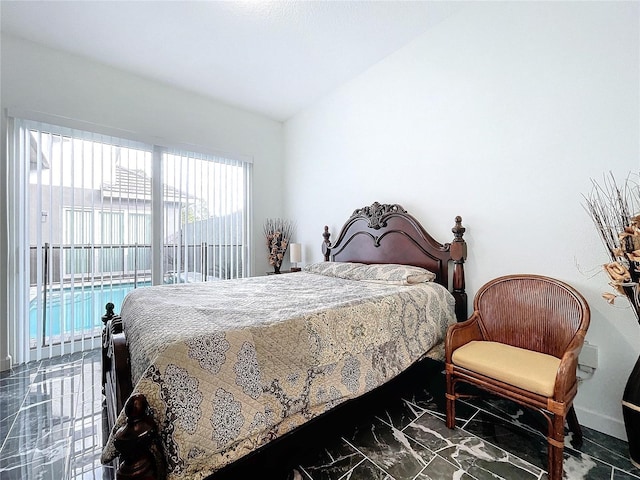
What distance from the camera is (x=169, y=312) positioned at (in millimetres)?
1391

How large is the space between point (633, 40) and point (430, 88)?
4.18ft

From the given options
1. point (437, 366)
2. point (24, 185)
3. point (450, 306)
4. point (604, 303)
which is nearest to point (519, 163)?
point (604, 303)

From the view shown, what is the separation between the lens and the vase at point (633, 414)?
1333 mm

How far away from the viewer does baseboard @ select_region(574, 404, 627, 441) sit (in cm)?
161

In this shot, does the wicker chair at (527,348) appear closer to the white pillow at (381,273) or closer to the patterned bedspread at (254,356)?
the patterned bedspread at (254,356)

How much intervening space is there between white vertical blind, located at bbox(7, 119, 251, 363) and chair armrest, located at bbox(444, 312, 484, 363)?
3.05 m

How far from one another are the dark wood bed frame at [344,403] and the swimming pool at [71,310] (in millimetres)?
1238

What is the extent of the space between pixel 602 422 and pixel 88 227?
14.7 ft

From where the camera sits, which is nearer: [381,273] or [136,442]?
[136,442]

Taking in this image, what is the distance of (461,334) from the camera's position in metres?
1.79

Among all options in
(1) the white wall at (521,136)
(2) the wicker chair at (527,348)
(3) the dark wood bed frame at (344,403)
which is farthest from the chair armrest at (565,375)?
(3) the dark wood bed frame at (344,403)

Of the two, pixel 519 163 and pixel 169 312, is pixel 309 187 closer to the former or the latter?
pixel 519 163

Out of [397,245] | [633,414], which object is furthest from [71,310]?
[633,414]

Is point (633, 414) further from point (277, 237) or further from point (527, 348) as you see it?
point (277, 237)
